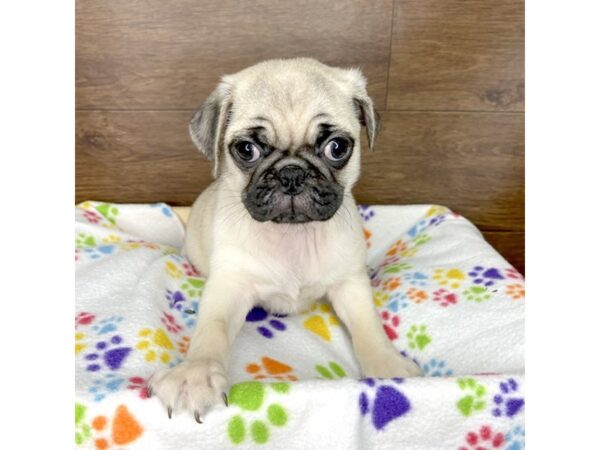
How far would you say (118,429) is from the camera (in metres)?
1.66

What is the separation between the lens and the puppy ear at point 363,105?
2461 millimetres

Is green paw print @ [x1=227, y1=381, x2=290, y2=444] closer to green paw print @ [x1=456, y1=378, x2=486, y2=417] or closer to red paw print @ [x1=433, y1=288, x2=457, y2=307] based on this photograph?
green paw print @ [x1=456, y1=378, x2=486, y2=417]

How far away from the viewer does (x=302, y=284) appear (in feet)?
8.02

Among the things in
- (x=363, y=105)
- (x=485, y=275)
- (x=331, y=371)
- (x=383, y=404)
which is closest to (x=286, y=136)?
(x=363, y=105)

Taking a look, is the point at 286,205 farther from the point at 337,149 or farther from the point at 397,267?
the point at 397,267

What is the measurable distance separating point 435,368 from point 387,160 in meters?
1.63

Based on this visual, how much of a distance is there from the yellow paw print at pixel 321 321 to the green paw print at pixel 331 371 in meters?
0.19

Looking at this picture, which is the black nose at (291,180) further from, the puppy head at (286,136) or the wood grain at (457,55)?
the wood grain at (457,55)

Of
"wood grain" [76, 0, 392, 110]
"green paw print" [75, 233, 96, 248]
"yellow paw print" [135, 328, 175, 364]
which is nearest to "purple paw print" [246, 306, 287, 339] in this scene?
"yellow paw print" [135, 328, 175, 364]

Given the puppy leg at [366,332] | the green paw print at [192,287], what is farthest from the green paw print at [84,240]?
the puppy leg at [366,332]

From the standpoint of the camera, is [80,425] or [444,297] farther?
[444,297]

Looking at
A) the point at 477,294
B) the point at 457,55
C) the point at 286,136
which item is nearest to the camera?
the point at 286,136

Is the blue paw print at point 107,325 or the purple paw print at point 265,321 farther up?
the blue paw print at point 107,325
